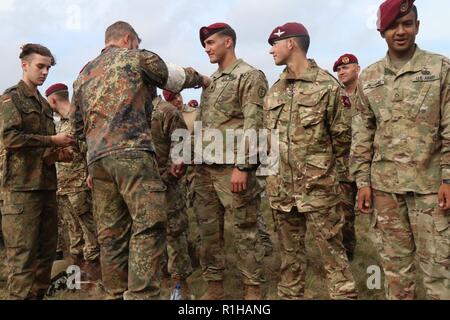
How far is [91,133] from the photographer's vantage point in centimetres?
348

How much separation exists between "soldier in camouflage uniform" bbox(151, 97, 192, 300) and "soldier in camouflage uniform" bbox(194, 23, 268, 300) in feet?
1.20

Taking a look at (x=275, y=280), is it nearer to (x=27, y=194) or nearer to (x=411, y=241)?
(x=411, y=241)

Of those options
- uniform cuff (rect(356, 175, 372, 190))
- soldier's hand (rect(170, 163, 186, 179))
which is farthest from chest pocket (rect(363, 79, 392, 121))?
soldier's hand (rect(170, 163, 186, 179))

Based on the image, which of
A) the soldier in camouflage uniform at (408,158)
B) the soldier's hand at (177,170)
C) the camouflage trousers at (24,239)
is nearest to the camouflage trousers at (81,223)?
the camouflage trousers at (24,239)

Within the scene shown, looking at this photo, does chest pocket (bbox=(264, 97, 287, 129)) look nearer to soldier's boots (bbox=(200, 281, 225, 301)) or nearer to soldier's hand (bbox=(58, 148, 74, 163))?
soldier's boots (bbox=(200, 281, 225, 301))

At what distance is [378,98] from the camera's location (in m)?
3.51

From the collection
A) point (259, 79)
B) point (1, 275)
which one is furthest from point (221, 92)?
point (1, 275)

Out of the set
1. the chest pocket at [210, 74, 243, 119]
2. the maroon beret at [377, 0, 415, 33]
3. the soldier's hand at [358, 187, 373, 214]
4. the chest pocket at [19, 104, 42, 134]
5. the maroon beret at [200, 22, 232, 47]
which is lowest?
the soldier's hand at [358, 187, 373, 214]

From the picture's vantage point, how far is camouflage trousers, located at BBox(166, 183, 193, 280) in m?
5.01

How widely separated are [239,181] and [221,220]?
26.5 inches

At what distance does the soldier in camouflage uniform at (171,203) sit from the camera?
16.5 ft

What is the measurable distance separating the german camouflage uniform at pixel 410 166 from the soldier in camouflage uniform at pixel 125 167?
172 centimetres

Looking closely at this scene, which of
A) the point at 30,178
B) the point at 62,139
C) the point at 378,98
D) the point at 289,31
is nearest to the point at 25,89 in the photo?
the point at 62,139

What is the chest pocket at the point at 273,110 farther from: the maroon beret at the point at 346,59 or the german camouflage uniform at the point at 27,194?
the maroon beret at the point at 346,59
